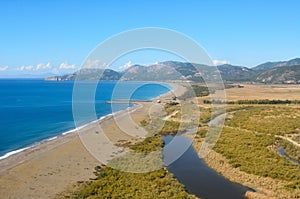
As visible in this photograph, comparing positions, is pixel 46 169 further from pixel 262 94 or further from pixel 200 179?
pixel 262 94

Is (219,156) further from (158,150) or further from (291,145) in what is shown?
(291,145)

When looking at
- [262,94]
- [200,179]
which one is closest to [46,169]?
[200,179]

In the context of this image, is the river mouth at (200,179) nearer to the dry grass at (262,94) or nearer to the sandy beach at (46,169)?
the sandy beach at (46,169)

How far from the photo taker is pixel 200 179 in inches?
910

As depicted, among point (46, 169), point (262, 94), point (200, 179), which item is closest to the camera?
point (200, 179)

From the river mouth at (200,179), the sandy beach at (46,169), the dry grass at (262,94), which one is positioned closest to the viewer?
the river mouth at (200,179)

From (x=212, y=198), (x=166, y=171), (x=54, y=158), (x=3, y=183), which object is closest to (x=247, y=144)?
(x=166, y=171)

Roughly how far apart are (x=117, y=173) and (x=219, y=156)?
33.1ft

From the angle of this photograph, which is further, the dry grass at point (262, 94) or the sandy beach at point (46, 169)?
the dry grass at point (262, 94)

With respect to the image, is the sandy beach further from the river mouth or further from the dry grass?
the dry grass

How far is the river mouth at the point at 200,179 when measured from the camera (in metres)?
20.4

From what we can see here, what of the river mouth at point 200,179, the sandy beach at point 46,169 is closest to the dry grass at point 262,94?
the river mouth at point 200,179

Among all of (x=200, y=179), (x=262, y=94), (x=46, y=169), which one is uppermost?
(x=262, y=94)

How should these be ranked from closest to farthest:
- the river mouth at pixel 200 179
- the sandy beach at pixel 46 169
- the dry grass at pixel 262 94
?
the river mouth at pixel 200 179 → the sandy beach at pixel 46 169 → the dry grass at pixel 262 94
